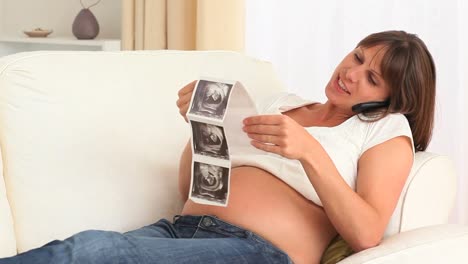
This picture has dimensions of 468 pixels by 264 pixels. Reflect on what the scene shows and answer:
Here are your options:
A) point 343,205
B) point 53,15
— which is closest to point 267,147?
point 343,205

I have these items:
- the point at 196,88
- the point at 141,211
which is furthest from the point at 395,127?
the point at 141,211

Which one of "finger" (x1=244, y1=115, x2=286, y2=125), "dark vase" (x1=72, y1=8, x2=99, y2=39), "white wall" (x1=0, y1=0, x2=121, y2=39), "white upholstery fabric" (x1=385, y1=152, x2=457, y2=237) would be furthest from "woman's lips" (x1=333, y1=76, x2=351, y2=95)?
"white wall" (x1=0, y1=0, x2=121, y2=39)

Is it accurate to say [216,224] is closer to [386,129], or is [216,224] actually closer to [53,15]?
[386,129]

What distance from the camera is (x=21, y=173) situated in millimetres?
1716

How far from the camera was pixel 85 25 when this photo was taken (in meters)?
3.55

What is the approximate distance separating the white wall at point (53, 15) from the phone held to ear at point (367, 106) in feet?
6.91

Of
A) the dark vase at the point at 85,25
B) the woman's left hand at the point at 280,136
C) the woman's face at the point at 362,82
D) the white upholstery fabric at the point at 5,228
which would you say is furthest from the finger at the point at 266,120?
the dark vase at the point at 85,25

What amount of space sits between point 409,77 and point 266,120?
448mm

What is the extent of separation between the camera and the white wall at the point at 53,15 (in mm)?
3787

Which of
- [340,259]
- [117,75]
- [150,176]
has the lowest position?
[340,259]

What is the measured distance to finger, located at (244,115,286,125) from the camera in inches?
61.3

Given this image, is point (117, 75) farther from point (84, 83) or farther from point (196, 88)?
point (196, 88)

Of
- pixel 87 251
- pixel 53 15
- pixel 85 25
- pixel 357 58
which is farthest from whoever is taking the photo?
pixel 53 15

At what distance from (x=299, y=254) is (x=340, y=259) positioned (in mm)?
98
